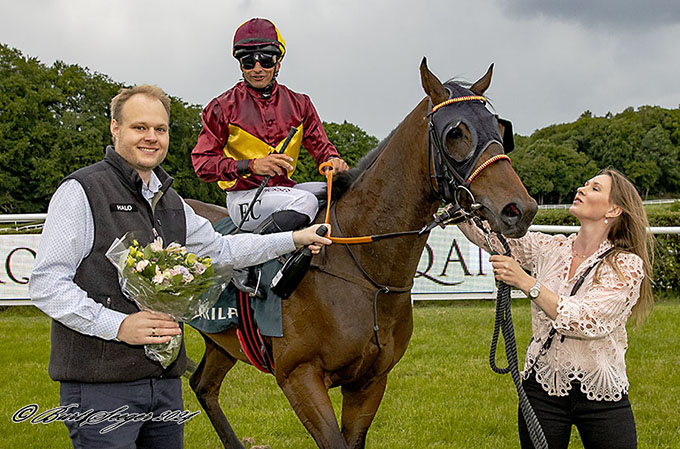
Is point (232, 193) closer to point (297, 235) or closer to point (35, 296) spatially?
point (297, 235)

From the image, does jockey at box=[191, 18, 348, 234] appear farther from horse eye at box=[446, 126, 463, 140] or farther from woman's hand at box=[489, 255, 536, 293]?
woman's hand at box=[489, 255, 536, 293]

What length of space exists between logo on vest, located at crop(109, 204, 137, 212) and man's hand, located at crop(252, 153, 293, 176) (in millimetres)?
880

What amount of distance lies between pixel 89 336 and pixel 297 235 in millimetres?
987

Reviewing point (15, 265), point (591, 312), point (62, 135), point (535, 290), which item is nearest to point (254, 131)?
point (535, 290)

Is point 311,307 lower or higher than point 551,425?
higher

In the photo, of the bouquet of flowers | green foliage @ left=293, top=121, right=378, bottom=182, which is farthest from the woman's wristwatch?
green foliage @ left=293, top=121, right=378, bottom=182

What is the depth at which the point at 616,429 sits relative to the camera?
Answer: 2625 millimetres

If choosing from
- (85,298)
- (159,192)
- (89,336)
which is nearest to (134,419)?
(89,336)

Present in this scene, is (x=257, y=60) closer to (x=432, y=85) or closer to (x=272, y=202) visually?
(x=272, y=202)

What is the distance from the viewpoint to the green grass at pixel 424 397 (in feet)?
13.8

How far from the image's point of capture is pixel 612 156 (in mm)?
61156

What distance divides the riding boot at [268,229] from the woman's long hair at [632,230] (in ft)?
4.81

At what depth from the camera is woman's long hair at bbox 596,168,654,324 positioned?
272cm

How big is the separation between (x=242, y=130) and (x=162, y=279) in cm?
150
